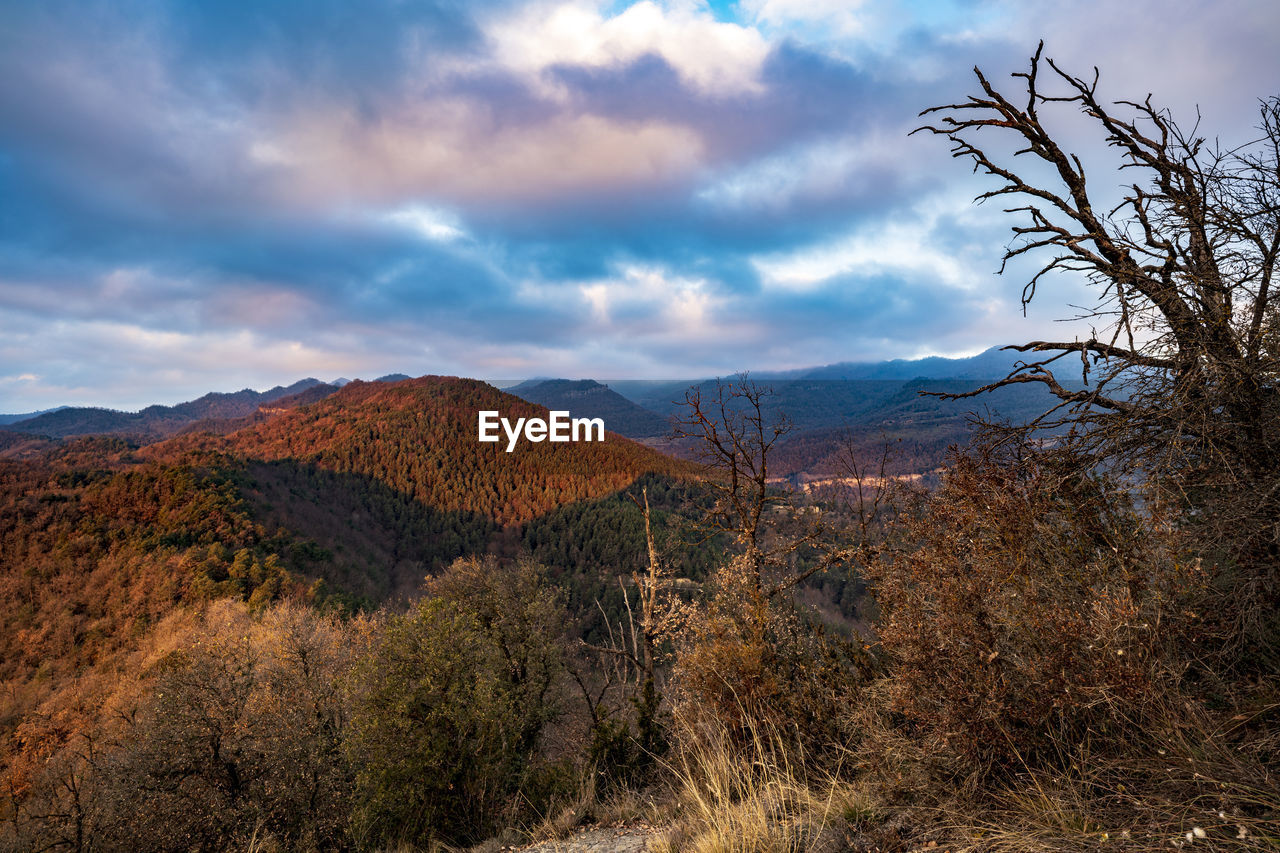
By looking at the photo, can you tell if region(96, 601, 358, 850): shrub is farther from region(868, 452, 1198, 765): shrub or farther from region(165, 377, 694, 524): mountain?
region(165, 377, 694, 524): mountain

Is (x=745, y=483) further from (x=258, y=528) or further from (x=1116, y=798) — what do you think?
(x=258, y=528)

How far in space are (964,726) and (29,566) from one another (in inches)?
3510

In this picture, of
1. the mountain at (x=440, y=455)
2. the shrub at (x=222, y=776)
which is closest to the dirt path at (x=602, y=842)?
the shrub at (x=222, y=776)

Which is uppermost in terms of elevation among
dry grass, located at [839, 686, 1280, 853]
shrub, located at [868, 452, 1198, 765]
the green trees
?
shrub, located at [868, 452, 1198, 765]

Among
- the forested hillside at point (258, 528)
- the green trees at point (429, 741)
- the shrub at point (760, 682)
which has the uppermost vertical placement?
the shrub at point (760, 682)

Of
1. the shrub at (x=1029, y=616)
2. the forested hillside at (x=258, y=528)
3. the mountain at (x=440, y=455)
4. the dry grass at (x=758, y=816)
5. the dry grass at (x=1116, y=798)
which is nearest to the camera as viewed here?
the dry grass at (x=1116, y=798)

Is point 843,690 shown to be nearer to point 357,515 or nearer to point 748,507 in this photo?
point 748,507

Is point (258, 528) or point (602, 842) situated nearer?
point (602, 842)

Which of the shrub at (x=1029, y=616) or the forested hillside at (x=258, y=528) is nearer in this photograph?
the shrub at (x=1029, y=616)

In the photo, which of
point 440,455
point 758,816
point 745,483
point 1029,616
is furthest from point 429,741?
point 440,455

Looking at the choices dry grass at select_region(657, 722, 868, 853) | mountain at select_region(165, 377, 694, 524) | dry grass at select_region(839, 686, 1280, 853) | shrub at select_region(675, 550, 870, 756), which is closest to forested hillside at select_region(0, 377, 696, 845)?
mountain at select_region(165, 377, 694, 524)

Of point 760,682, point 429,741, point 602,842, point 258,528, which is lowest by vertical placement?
point 258,528

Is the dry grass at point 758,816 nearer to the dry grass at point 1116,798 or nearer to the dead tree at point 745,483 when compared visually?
the dry grass at point 1116,798

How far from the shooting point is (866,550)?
789 cm
